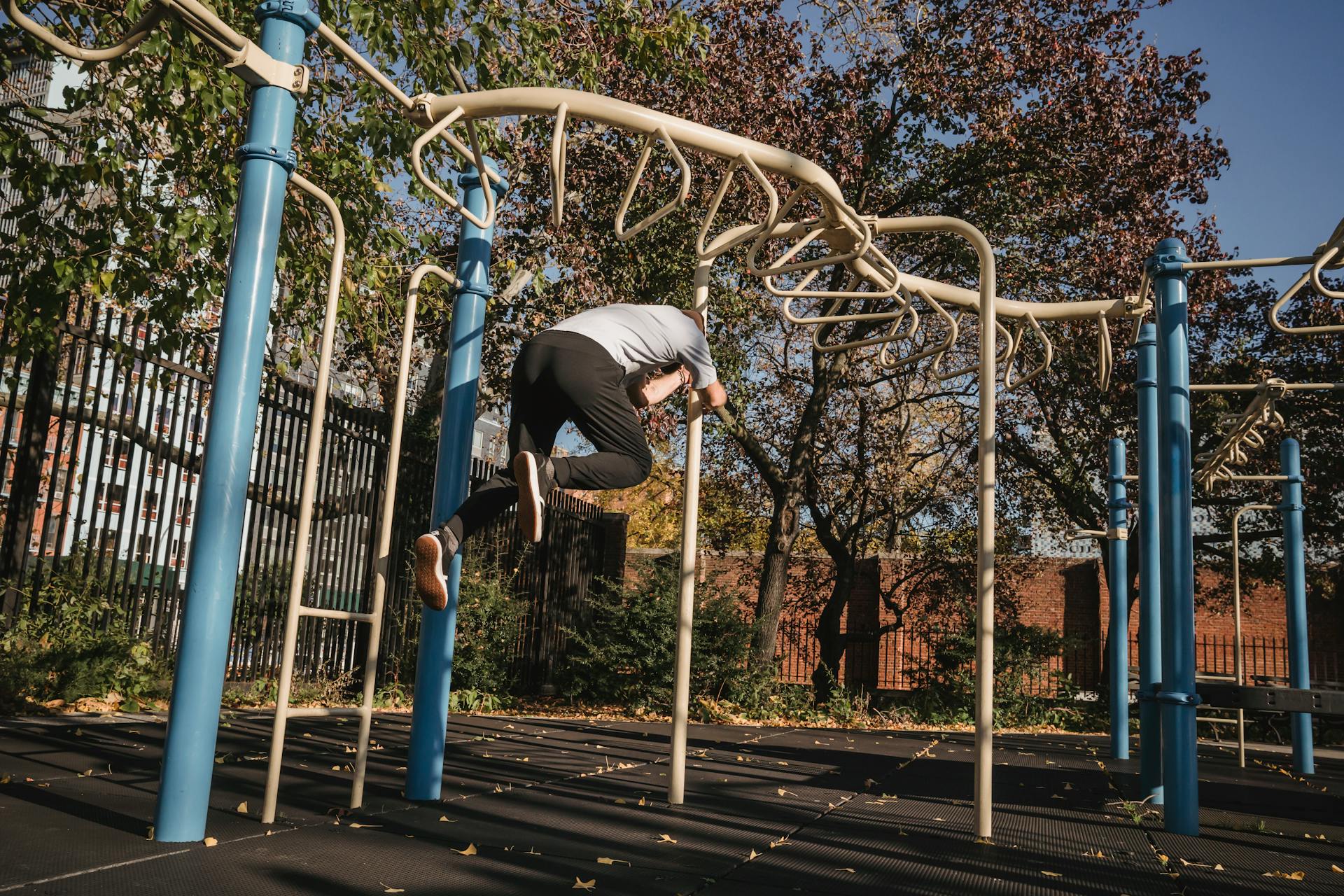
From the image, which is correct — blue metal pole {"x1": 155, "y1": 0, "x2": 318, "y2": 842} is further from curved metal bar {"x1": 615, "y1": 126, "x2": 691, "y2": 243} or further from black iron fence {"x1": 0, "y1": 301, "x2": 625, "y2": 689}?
black iron fence {"x1": 0, "y1": 301, "x2": 625, "y2": 689}

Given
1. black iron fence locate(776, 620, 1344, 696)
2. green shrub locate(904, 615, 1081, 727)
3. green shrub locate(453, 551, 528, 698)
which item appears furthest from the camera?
black iron fence locate(776, 620, 1344, 696)

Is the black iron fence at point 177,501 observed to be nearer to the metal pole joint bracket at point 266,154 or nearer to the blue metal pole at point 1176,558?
the metal pole joint bracket at point 266,154

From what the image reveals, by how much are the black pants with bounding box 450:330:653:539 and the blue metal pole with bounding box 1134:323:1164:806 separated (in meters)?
2.57

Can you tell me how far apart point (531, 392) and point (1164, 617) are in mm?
2417

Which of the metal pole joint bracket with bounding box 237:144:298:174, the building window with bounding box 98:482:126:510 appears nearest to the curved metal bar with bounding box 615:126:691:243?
the metal pole joint bracket with bounding box 237:144:298:174

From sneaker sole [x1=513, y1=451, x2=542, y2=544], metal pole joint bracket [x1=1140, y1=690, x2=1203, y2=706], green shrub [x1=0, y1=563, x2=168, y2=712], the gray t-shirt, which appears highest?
the gray t-shirt

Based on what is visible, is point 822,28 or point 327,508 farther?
point 822,28

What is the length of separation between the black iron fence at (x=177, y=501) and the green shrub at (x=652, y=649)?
A: 2.39ft

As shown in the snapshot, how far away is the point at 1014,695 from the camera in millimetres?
10883

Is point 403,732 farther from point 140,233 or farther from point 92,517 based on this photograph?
point 140,233

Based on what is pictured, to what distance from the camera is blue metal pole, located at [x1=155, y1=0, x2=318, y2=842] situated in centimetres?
241

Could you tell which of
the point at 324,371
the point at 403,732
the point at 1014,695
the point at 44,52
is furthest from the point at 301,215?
the point at 1014,695

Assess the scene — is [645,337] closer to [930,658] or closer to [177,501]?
[177,501]

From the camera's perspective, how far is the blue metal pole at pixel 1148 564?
4.26 metres
